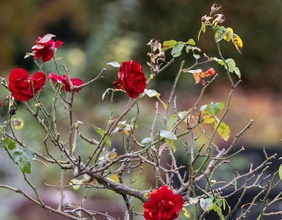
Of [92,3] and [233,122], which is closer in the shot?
[233,122]

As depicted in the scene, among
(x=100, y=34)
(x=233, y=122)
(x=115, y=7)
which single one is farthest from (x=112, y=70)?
(x=115, y=7)

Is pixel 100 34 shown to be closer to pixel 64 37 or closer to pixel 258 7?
pixel 258 7

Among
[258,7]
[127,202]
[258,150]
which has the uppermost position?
[127,202]

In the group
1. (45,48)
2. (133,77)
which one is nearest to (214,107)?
(133,77)

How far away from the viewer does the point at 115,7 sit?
388 inches

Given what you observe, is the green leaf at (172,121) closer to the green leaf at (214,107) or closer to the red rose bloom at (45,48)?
the green leaf at (214,107)

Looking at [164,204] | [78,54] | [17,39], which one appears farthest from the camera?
[17,39]

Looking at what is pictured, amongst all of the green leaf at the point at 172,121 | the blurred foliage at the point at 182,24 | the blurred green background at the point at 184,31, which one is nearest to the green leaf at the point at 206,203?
the green leaf at the point at 172,121

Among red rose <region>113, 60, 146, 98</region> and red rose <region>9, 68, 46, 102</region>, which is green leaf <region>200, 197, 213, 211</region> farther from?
red rose <region>9, 68, 46, 102</region>

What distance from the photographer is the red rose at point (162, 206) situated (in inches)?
59.0

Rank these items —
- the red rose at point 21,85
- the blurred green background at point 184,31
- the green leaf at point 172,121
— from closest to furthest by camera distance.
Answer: the red rose at point 21,85 → the green leaf at point 172,121 → the blurred green background at point 184,31

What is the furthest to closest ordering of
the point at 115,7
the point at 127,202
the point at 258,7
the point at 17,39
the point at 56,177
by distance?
1. the point at 17,39
2. the point at 258,7
3. the point at 115,7
4. the point at 56,177
5. the point at 127,202

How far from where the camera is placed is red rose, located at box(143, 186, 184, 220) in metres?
1.50

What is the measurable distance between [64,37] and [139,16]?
13.8ft
